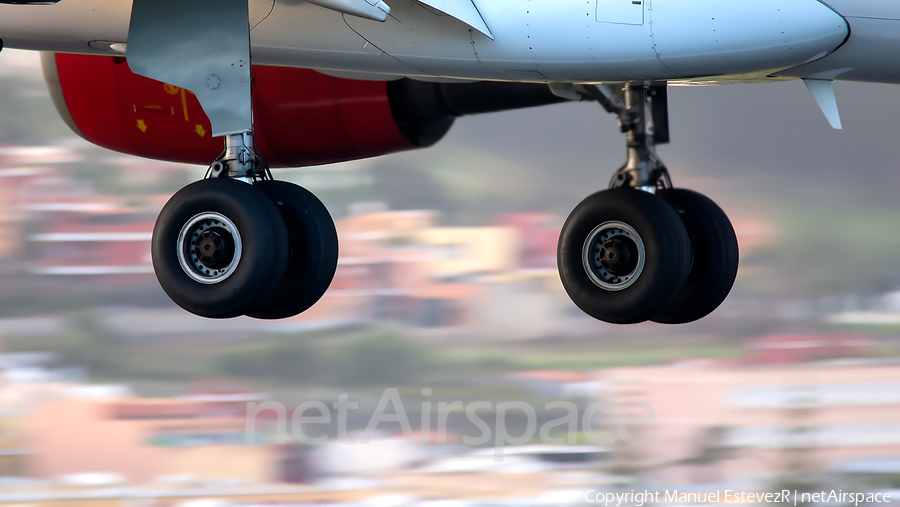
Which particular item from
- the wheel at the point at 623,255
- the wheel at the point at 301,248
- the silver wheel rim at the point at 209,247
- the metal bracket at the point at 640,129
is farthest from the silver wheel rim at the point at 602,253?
the silver wheel rim at the point at 209,247

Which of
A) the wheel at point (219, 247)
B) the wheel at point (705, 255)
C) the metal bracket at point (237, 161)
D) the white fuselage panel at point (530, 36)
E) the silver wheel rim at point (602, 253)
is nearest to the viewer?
the white fuselage panel at point (530, 36)

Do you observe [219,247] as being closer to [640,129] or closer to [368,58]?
[368,58]

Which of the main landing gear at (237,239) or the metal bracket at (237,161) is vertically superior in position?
the metal bracket at (237,161)

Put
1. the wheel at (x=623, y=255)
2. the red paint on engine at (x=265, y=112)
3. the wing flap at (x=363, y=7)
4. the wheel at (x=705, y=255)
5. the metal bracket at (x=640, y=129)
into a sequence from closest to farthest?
the wing flap at (x=363, y=7) < the wheel at (x=623, y=255) < the wheel at (x=705, y=255) < the metal bracket at (x=640, y=129) < the red paint on engine at (x=265, y=112)

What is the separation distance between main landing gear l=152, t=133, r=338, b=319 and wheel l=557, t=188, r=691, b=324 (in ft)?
6.10

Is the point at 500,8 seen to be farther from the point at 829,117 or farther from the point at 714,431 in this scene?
the point at 714,431

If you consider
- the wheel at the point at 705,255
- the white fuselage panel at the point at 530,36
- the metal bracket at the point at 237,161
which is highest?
the white fuselage panel at the point at 530,36

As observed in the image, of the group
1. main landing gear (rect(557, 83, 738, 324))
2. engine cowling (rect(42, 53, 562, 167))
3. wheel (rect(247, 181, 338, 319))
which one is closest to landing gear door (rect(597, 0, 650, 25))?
main landing gear (rect(557, 83, 738, 324))

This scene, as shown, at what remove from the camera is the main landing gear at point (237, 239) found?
5.36 metres

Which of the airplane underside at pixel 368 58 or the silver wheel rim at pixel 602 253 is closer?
the airplane underside at pixel 368 58

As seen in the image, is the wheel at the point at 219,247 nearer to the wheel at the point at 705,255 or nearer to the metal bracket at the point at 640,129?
the metal bracket at the point at 640,129

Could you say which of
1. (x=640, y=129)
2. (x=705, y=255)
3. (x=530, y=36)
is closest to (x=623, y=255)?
(x=705, y=255)

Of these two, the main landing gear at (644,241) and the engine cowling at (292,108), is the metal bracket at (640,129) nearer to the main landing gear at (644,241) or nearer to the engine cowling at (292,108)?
the main landing gear at (644,241)

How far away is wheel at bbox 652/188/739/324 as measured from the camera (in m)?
6.77
